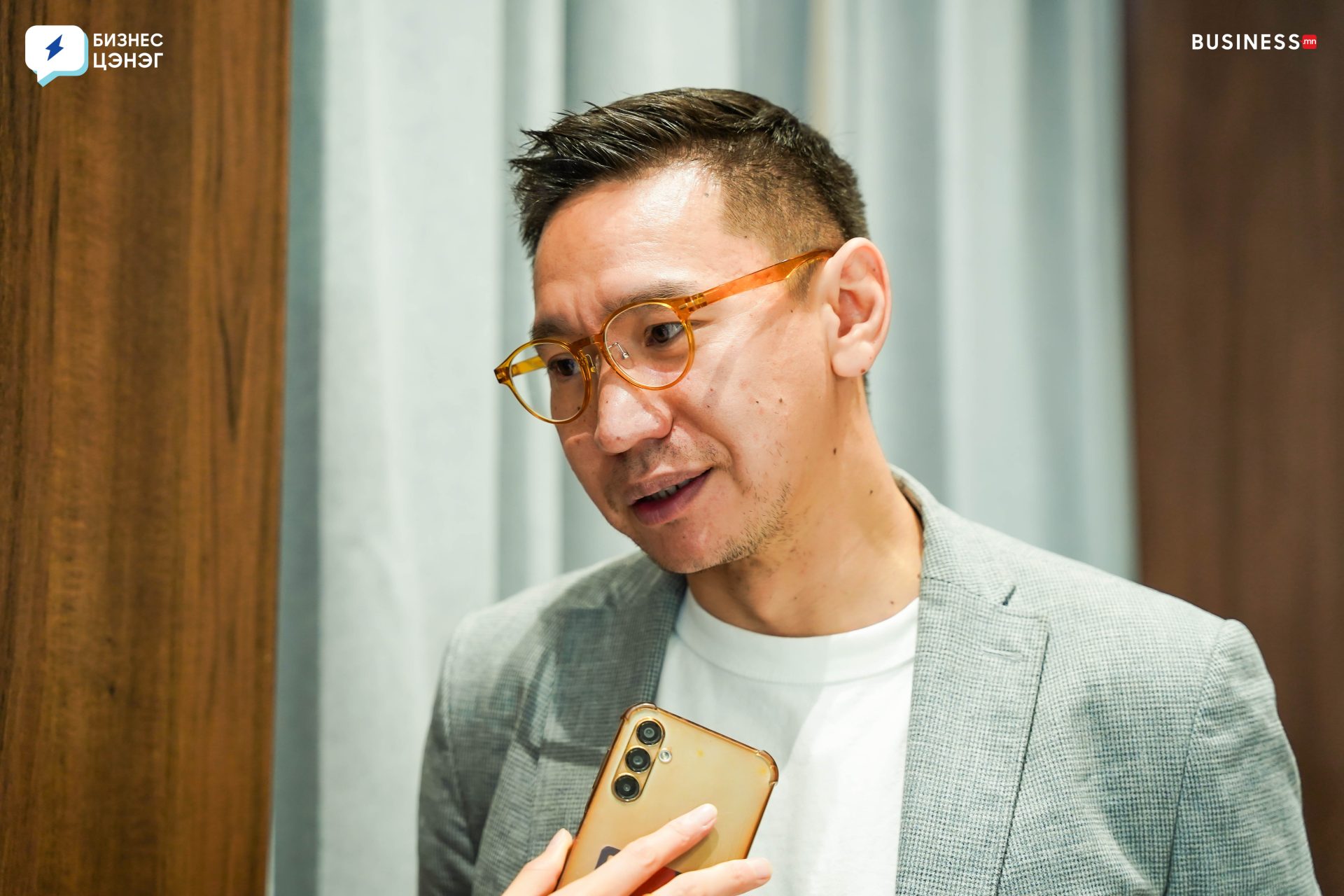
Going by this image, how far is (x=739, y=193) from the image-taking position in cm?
95

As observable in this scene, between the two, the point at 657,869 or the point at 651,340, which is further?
the point at 651,340

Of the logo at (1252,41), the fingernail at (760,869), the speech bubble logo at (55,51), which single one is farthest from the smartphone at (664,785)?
the logo at (1252,41)

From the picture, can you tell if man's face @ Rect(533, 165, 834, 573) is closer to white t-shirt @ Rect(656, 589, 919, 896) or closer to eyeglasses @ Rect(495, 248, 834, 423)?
eyeglasses @ Rect(495, 248, 834, 423)

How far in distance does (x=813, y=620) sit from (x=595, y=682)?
0.26m

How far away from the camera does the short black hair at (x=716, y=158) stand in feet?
3.16

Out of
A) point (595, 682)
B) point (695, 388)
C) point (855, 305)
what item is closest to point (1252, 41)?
point (855, 305)

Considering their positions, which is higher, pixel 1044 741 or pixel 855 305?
pixel 855 305

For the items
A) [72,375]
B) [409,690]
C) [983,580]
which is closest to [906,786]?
[983,580]

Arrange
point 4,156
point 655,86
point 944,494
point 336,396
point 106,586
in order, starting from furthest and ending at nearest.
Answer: point 944,494 → point 655,86 → point 336,396 → point 106,586 → point 4,156

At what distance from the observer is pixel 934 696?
35.2 inches

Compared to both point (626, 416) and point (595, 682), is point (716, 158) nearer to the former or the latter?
point (626, 416)

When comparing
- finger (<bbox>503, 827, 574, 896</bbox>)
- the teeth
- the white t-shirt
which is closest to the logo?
the white t-shirt

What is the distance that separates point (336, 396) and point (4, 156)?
0.54 m

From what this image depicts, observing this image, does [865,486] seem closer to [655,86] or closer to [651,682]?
[651,682]
